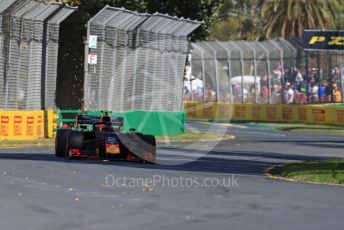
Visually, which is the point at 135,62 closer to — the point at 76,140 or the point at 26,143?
the point at 26,143

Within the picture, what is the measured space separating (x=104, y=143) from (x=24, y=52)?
34.6ft

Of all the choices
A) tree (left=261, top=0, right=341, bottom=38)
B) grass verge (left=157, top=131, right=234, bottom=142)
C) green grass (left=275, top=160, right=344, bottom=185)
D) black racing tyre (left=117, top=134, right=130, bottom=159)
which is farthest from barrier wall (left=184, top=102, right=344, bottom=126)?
black racing tyre (left=117, top=134, right=130, bottom=159)

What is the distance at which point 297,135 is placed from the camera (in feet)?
129

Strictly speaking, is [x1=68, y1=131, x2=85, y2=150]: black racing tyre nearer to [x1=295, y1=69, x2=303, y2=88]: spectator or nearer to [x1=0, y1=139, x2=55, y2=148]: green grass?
[x1=0, y1=139, x2=55, y2=148]: green grass

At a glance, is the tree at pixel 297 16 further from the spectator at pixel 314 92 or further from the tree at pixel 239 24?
the spectator at pixel 314 92

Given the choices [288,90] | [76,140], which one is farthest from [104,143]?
[288,90]

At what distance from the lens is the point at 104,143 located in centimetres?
2017

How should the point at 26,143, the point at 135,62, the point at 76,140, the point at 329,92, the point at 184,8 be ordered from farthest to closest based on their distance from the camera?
the point at 329,92
the point at 184,8
the point at 135,62
the point at 26,143
the point at 76,140

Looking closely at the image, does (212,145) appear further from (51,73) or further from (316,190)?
(316,190)

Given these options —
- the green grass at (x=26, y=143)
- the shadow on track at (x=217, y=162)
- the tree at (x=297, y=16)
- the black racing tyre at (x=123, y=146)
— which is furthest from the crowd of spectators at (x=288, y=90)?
the black racing tyre at (x=123, y=146)

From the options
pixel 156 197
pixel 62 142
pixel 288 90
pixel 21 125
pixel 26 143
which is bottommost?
pixel 156 197

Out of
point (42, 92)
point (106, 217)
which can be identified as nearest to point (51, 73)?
point (42, 92)

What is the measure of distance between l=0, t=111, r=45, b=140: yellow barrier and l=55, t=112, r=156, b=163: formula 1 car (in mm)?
7515

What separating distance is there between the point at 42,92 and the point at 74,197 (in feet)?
57.8
